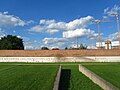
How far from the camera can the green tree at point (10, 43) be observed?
7343 centimetres

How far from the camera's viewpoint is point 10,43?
74688 mm

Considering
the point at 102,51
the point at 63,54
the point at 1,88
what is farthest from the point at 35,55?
the point at 1,88

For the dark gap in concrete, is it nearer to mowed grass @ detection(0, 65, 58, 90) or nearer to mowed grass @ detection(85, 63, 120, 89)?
mowed grass @ detection(0, 65, 58, 90)

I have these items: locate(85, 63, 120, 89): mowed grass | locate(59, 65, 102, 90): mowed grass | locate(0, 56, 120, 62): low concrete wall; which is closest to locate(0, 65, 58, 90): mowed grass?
locate(59, 65, 102, 90): mowed grass

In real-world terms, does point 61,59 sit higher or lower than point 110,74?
Answer: higher

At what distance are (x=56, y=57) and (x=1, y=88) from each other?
120ft

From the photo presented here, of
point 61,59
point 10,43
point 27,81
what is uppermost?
point 10,43

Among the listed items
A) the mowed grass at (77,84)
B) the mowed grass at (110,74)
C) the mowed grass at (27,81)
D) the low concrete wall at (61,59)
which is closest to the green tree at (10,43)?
the low concrete wall at (61,59)

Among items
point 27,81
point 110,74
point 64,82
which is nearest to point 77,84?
point 64,82

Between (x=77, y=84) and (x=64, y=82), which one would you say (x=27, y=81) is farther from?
(x=77, y=84)

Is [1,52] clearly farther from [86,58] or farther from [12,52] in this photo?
[86,58]

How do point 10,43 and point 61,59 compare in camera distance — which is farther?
point 10,43

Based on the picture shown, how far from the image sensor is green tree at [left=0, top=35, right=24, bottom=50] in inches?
2891

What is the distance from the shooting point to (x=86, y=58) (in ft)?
151
